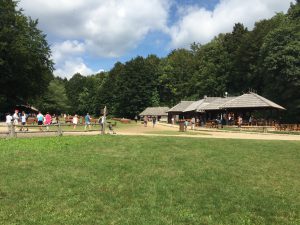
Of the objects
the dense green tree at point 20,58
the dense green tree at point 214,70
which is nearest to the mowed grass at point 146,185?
the dense green tree at point 20,58

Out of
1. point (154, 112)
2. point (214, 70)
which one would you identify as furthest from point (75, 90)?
point (214, 70)

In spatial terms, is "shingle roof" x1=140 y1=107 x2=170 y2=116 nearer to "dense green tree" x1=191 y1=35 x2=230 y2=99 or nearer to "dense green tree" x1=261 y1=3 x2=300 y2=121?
"dense green tree" x1=191 y1=35 x2=230 y2=99

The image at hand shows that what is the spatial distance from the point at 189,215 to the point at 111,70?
12255 centimetres

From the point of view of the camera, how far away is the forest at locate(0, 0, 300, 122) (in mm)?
58062

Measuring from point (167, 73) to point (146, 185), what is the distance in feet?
346

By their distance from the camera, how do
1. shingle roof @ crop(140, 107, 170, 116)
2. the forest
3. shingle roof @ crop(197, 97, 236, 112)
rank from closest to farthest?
the forest → shingle roof @ crop(197, 97, 236, 112) → shingle roof @ crop(140, 107, 170, 116)

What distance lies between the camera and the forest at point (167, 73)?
58.1 metres

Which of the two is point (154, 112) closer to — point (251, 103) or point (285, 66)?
point (285, 66)

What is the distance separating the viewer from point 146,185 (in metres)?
12.0

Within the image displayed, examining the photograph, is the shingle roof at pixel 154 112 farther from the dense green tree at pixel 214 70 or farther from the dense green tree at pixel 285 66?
the dense green tree at pixel 285 66

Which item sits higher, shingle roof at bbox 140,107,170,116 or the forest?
the forest

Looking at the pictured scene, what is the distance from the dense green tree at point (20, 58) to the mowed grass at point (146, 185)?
3844 cm

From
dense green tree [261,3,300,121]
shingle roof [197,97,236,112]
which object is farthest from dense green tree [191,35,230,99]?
shingle roof [197,97,236,112]

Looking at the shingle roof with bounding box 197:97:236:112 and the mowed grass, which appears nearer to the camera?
the mowed grass
